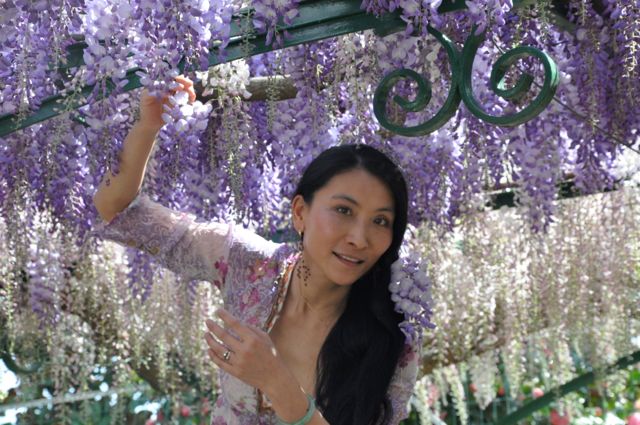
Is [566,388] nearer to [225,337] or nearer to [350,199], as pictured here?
[350,199]

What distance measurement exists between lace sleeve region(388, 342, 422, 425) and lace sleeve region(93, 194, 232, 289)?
1.37 ft

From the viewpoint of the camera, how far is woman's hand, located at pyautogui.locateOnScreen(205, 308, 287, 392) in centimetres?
184

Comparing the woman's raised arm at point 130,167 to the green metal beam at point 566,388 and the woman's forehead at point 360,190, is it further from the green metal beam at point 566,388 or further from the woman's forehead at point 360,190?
the green metal beam at point 566,388

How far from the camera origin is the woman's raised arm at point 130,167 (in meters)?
1.98

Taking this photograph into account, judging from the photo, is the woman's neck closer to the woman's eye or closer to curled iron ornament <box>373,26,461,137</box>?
the woman's eye

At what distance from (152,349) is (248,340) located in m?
3.68

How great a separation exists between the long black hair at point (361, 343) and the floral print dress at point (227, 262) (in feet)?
0.15

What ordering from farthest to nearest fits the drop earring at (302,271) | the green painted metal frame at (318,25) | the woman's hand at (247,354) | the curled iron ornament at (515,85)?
1. the drop earring at (302,271)
2. the green painted metal frame at (318,25)
3. the woman's hand at (247,354)
4. the curled iron ornament at (515,85)

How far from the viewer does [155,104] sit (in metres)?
1.95

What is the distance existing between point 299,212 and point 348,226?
0.59ft

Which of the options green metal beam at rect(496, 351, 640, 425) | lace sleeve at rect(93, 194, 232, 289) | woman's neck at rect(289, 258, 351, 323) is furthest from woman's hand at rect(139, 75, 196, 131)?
green metal beam at rect(496, 351, 640, 425)

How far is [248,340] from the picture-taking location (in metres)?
1.84

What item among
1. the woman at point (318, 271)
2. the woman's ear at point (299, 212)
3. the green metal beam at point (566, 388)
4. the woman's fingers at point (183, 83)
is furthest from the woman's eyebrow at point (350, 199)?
the green metal beam at point (566, 388)

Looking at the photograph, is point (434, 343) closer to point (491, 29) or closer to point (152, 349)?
point (152, 349)
